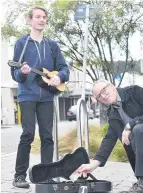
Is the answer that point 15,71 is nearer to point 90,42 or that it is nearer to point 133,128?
point 133,128

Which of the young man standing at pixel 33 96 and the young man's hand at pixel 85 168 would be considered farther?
the young man standing at pixel 33 96

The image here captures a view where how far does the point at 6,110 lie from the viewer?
37.2 metres

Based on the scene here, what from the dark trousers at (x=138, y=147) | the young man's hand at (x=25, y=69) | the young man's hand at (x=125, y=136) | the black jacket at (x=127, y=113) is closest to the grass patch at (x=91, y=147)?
the black jacket at (x=127, y=113)

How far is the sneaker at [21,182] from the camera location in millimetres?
4020

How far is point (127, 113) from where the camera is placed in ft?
12.2

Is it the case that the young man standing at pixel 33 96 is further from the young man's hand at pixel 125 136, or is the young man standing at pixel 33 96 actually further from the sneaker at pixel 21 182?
the young man's hand at pixel 125 136

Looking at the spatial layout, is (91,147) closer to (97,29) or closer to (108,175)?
(108,175)

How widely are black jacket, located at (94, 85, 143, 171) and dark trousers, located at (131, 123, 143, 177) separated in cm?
11

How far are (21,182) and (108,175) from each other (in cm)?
136

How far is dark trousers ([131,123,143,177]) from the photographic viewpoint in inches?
134

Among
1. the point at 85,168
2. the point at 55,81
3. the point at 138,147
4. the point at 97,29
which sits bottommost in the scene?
the point at 85,168

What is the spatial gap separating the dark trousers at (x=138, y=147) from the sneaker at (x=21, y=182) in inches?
45.5

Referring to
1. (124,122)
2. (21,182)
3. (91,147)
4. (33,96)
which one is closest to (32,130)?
(33,96)

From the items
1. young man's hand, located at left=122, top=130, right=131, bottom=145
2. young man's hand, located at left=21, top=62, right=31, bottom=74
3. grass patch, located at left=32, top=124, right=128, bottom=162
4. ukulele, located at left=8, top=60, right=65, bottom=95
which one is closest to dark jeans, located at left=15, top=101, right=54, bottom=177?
ukulele, located at left=8, top=60, right=65, bottom=95
